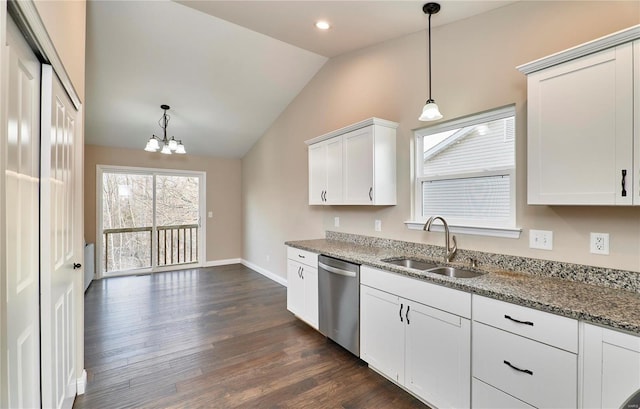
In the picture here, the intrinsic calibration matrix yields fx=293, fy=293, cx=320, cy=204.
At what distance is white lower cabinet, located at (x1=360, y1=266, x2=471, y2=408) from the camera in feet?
5.93

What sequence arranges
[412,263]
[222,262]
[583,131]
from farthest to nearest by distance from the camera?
1. [222,262]
2. [412,263]
3. [583,131]

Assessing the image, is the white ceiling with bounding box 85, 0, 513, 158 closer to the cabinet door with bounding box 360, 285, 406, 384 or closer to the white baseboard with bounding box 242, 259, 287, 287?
the cabinet door with bounding box 360, 285, 406, 384

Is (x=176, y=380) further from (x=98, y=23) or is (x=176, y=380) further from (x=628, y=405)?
(x=98, y=23)

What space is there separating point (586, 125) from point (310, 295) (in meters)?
2.62

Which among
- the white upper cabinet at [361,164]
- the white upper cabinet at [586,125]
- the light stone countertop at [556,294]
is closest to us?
the light stone countertop at [556,294]

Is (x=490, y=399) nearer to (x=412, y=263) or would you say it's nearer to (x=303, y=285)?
(x=412, y=263)

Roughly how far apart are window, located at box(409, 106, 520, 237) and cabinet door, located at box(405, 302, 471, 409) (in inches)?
32.5

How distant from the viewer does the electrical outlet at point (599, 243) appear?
171 cm

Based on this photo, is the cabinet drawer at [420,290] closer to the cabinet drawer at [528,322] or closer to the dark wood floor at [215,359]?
the cabinet drawer at [528,322]

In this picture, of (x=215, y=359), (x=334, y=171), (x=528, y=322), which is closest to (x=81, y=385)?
(x=215, y=359)

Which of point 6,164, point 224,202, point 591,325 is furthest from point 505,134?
point 224,202

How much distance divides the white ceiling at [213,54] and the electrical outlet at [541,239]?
1.71 metres

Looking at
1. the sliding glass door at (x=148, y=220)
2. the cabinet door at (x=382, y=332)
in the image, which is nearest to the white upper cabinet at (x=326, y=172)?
the cabinet door at (x=382, y=332)

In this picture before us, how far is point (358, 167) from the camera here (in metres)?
3.04
